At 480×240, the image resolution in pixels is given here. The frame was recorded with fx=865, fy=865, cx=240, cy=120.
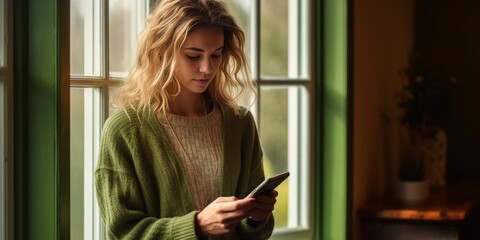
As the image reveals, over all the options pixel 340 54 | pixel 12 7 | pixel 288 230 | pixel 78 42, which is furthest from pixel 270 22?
pixel 12 7

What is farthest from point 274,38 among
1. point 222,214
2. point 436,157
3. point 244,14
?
point 436,157

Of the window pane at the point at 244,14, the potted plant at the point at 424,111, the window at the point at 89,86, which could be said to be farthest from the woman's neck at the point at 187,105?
the potted plant at the point at 424,111

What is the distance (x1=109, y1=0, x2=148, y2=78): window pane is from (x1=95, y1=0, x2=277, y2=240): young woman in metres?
0.28

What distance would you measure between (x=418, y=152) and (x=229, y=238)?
2194 mm

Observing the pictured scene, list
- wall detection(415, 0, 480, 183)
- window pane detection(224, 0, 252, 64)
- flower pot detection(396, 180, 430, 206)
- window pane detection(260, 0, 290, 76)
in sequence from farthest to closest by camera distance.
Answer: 1. wall detection(415, 0, 480, 183)
2. flower pot detection(396, 180, 430, 206)
3. window pane detection(260, 0, 290, 76)
4. window pane detection(224, 0, 252, 64)

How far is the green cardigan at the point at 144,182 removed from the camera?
2.02 meters

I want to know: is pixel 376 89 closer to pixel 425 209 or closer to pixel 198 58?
pixel 425 209

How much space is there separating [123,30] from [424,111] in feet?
6.50

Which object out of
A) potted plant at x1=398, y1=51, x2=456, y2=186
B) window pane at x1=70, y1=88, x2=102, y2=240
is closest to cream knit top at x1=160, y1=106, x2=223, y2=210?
window pane at x1=70, y1=88, x2=102, y2=240

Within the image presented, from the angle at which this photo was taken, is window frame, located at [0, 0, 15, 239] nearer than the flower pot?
Yes

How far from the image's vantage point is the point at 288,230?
3246 mm

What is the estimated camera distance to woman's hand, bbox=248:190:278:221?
6.81 ft

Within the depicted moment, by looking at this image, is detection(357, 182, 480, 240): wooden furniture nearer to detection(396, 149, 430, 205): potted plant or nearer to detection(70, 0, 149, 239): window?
detection(396, 149, 430, 205): potted plant

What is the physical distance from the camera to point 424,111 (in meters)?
4.05
